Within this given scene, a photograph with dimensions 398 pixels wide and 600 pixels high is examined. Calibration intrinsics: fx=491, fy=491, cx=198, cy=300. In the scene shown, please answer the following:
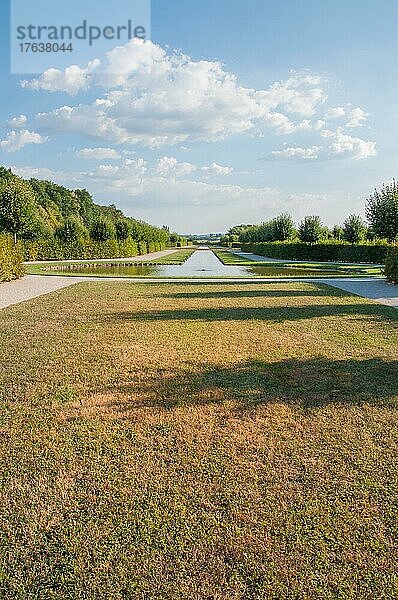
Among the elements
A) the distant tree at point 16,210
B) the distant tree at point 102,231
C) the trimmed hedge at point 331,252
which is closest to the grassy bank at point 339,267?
the trimmed hedge at point 331,252

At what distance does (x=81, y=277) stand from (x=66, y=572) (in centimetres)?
1782

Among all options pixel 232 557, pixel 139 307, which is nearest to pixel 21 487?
pixel 232 557

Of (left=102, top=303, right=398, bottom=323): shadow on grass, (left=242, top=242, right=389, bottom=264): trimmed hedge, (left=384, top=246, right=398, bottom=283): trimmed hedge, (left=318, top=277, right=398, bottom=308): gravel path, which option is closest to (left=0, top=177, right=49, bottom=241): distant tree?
(left=242, top=242, right=389, bottom=264): trimmed hedge

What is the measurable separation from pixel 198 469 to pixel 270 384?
185cm

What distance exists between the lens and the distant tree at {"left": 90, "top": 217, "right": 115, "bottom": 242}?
3978cm

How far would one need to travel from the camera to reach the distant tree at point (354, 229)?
128ft

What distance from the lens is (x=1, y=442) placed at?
354 centimetres

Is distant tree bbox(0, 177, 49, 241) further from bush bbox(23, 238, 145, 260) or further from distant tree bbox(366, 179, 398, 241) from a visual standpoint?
distant tree bbox(366, 179, 398, 241)

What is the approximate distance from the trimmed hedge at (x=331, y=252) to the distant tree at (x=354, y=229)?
5914 mm

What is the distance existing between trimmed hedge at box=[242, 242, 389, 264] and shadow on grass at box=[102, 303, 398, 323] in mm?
21721

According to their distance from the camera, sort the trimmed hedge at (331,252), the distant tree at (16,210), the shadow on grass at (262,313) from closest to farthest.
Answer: the shadow on grass at (262,313) < the distant tree at (16,210) < the trimmed hedge at (331,252)

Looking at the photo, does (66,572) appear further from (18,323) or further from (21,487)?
(18,323)

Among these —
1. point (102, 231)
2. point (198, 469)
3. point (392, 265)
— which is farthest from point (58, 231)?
point (198, 469)

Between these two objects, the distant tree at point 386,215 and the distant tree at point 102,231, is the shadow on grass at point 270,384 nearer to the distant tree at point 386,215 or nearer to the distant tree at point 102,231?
the distant tree at point 386,215
